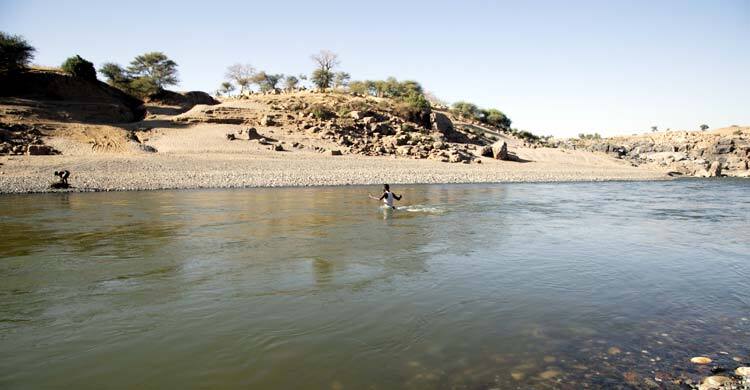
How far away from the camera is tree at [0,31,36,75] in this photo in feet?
137

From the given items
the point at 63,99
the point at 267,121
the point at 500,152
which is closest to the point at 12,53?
the point at 63,99

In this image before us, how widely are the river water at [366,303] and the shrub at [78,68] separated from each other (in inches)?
1583

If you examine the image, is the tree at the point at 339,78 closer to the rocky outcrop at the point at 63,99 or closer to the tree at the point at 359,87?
the tree at the point at 359,87

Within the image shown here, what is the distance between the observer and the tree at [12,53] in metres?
41.8

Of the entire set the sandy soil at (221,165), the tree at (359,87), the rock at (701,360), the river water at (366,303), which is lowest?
the river water at (366,303)

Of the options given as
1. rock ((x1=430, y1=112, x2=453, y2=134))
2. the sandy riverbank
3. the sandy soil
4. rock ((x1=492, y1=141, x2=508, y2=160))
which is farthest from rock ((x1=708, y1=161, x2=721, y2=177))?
rock ((x1=430, y1=112, x2=453, y2=134))

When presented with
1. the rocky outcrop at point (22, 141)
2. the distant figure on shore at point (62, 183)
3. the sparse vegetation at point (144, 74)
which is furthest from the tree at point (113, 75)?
the distant figure on shore at point (62, 183)

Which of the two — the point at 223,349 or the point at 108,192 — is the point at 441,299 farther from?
the point at 108,192

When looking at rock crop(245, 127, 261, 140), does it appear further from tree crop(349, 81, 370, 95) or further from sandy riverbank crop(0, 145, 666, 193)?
tree crop(349, 81, 370, 95)

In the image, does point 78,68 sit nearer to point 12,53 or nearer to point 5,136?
point 12,53

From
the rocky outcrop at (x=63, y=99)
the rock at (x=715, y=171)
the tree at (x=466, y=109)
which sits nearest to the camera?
the rocky outcrop at (x=63, y=99)

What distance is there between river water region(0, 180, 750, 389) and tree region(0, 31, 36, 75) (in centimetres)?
A: 3777

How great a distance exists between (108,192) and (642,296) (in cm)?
2535

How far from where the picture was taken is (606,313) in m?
6.36
